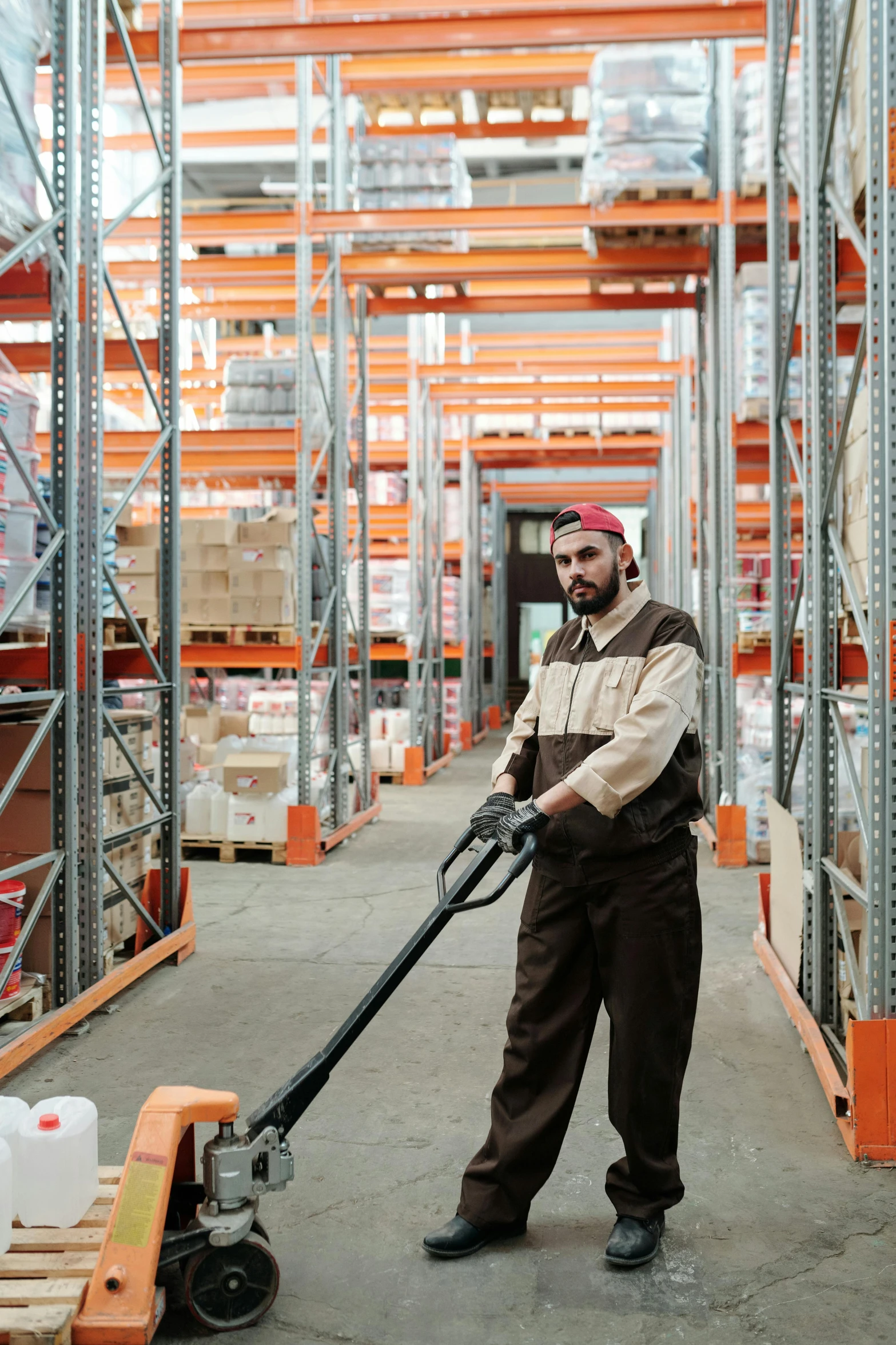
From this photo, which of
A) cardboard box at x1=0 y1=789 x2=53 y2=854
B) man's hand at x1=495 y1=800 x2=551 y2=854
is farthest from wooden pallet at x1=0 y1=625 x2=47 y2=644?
man's hand at x1=495 y1=800 x2=551 y2=854

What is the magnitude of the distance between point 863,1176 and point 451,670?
1554 cm

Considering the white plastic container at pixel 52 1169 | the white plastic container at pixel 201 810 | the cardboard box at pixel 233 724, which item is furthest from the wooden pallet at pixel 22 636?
the cardboard box at pixel 233 724

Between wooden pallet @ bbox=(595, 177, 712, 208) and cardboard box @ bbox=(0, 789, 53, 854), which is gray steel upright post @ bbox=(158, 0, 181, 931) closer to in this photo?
cardboard box @ bbox=(0, 789, 53, 854)

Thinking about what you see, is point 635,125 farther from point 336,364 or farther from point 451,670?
point 451,670

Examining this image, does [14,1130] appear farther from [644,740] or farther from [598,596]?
[598,596]

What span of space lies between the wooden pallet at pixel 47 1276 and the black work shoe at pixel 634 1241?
1292 mm

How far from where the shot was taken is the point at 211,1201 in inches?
107

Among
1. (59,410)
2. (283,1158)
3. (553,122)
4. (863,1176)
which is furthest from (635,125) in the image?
(283,1158)

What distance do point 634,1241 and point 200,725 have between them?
27.9 ft

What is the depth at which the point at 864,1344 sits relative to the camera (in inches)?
105

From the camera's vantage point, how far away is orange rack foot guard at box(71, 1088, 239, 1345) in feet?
8.25

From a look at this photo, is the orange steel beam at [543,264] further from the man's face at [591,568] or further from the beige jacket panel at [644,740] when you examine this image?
the beige jacket panel at [644,740]

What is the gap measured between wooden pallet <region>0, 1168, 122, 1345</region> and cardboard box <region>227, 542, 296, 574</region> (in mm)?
6527

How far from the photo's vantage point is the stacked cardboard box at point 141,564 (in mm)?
7367
